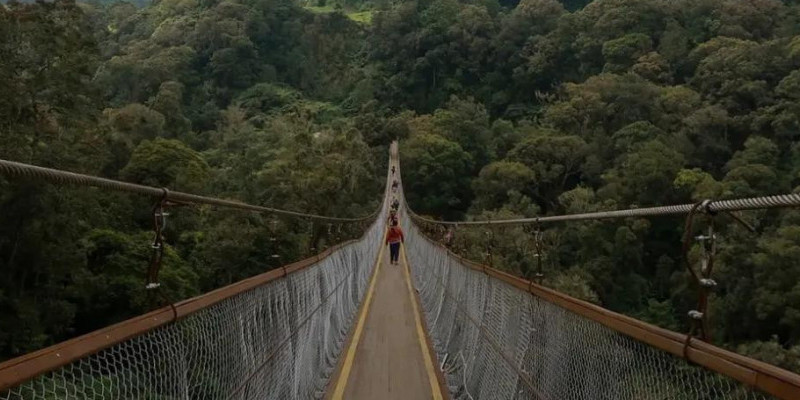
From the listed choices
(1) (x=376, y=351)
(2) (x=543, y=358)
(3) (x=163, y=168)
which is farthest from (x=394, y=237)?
(3) (x=163, y=168)

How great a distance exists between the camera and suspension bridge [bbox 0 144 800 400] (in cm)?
150

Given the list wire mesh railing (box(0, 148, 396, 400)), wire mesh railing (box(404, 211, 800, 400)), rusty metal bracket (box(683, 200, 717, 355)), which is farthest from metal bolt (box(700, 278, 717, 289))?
wire mesh railing (box(0, 148, 396, 400))

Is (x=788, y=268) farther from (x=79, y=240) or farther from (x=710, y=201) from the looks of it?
(x=710, y=201)

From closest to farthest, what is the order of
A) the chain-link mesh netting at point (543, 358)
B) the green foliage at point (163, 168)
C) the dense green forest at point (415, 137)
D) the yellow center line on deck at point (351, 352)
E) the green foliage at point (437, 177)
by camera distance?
the chain-link mesh netting at point (543, 358) → the yellow center line on deck at point (351, 352) → the dense green forest at point (415, 137) → the green foliage at point (163, 168) → the green foliage at point (437, 177)

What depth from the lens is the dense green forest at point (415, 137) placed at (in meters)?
17.7

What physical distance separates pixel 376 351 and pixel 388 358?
0.30 metres

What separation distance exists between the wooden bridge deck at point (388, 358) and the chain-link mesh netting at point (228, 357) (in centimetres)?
27

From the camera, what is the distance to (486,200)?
134 ft

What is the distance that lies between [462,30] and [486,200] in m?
32.3

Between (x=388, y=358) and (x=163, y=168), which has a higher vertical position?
(x=163, y=168)

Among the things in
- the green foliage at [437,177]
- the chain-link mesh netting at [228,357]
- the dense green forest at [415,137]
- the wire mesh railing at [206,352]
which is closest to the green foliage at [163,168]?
the dense green forest at [415,137]

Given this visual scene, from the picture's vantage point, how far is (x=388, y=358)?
6684mm

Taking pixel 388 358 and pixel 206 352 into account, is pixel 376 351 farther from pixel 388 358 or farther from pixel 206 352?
pixel 206 352

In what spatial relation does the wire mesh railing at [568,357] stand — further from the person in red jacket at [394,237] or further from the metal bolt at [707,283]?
the person in red jacket at [394,237]
